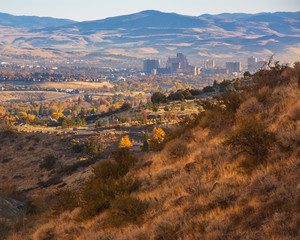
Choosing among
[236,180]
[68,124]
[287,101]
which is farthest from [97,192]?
[68,124]

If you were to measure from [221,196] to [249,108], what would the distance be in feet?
27.9

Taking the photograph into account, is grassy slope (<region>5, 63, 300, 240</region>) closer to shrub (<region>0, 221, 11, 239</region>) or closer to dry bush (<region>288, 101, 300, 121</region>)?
dry bush (<region>288, 101, 300, 121</region>)

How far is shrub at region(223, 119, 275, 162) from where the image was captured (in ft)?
34.5

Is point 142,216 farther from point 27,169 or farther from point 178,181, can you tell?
point 27,169

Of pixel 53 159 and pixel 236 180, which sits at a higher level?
pixel 236 180

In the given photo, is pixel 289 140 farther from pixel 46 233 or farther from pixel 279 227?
pixel 46 233

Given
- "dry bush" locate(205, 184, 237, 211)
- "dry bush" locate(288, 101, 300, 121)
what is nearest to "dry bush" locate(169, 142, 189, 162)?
"dry bush" locate(288, 101, 300, 121)

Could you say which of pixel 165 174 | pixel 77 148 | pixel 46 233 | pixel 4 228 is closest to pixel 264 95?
pixel 165 174

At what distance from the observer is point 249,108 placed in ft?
52.2

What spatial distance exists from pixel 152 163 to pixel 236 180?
7.52 meters

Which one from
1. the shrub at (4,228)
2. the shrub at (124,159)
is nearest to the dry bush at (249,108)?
the shrub at (124,159)

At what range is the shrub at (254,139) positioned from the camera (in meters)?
10.5

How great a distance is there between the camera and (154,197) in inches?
416

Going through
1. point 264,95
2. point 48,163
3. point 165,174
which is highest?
point 264,95
